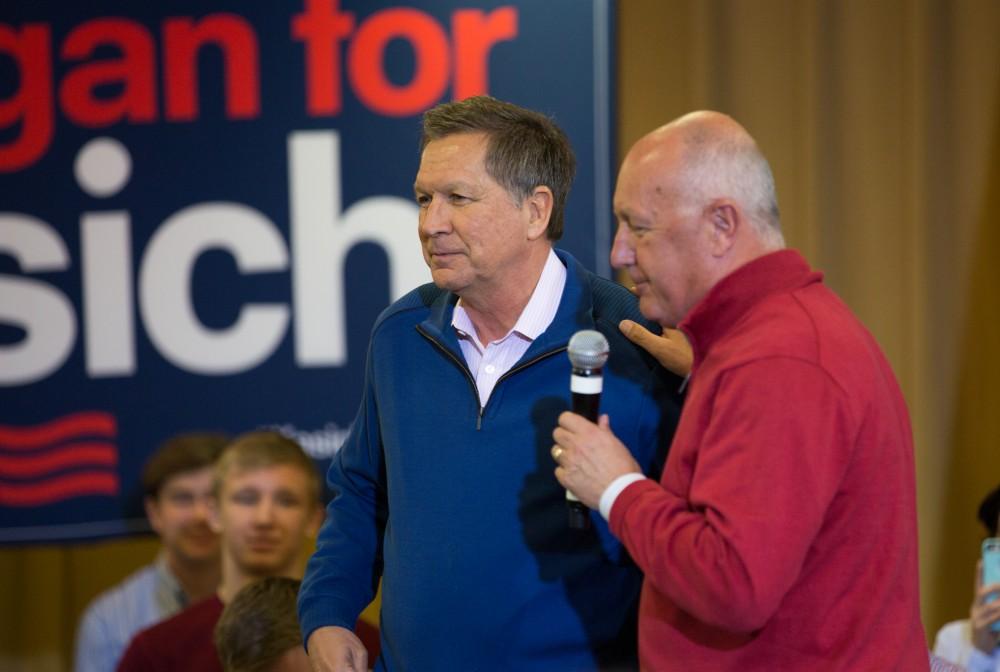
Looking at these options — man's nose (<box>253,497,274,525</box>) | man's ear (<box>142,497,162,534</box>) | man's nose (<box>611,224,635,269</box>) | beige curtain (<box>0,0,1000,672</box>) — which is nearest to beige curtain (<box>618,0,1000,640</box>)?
beige curtain (<box>0,0,1000,672</box>)

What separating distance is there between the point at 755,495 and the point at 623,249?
42cm

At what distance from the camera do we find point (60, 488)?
4059mm

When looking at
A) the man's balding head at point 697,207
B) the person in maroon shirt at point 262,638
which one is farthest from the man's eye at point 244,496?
the man's balding head at point 697,207

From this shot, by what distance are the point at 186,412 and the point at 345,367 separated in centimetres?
55

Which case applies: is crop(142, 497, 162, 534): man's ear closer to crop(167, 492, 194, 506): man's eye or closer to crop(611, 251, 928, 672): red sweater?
crop(167, 492, 194, 506): man's eye

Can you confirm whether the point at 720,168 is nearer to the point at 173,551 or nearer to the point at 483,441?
the point at 483,441

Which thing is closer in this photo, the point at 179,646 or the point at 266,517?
the point at 179,646

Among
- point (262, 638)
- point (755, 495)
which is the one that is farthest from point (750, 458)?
point (262, 638)

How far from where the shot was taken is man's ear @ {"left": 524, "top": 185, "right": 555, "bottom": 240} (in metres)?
2.09

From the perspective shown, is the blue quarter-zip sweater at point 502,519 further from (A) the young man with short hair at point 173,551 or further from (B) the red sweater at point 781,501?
(A) the young man with short hair at point 173,551

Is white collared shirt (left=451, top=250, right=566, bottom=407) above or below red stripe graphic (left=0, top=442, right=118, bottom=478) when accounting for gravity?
above

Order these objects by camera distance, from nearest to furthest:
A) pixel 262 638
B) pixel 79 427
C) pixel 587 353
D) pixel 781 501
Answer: pixel 781 501, pixel 587 353, pixel 262 638, pixel 79 427

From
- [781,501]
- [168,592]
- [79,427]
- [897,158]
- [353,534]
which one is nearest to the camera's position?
[781,501]

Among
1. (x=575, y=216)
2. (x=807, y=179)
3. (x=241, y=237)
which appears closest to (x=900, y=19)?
(x=807, y=179)
